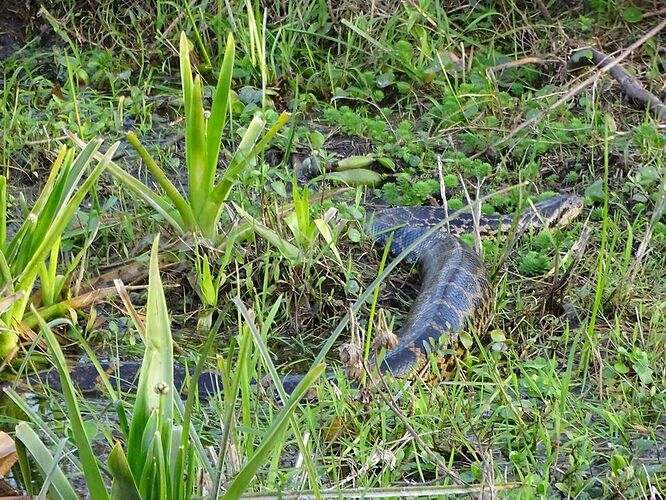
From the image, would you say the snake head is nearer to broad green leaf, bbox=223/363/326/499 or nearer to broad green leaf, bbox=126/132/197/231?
broad green leaf, bbox=126/132/197/231

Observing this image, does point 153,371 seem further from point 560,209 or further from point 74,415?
point 560,209

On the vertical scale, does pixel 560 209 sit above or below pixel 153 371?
below

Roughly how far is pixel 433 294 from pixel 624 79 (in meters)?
2.06

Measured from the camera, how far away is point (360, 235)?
13.6 ft

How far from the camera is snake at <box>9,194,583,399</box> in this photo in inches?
128

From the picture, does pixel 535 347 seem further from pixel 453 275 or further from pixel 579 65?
pixel 579 65

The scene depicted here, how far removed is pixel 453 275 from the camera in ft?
13.0

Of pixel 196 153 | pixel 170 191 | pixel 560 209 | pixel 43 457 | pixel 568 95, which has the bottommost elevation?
pixel 560 209

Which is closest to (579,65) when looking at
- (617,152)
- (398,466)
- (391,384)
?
(617,152)

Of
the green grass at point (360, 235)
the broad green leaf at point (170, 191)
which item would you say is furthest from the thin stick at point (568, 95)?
the broad green leaf at point (170, 191)

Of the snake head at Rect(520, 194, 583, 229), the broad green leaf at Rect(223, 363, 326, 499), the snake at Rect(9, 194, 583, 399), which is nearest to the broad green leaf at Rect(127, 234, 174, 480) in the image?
the broad green leaf at Rect(223, 363, 326, 499)

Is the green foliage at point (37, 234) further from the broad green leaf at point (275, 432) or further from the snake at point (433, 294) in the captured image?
the broad green leaf at point (275, 432)

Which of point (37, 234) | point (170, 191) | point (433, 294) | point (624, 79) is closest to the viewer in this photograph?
point (37, 234)

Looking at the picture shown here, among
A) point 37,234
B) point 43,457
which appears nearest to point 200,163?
point 37,234
